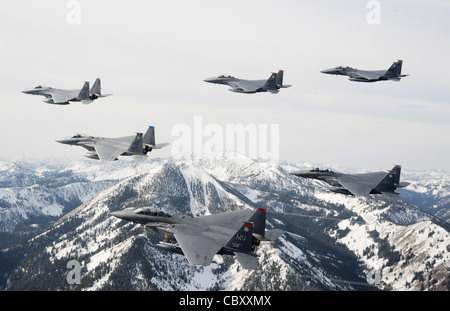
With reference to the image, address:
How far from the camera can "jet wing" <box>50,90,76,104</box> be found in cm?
8362

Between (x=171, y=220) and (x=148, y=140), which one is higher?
(x=148, y=140)

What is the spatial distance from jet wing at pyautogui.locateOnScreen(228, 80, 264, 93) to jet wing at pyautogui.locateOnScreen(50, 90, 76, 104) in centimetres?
4136

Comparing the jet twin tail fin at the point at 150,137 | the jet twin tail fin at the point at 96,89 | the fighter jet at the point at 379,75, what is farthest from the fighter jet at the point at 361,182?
the jet twin tail fin at the point at 96,89

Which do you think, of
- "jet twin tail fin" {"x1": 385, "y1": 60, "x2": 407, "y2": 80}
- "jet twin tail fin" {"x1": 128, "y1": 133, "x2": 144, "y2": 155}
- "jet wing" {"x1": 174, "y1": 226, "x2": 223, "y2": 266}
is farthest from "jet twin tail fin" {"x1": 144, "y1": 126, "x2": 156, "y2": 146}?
"jet twin tail fin" {"x1": 385, "y1": 60, "x2": 407, "y2": 80}

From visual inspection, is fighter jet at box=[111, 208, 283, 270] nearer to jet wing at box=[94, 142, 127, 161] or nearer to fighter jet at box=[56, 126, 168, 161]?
jet wing at box=[94, 142, 127, 161]

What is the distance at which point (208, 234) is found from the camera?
54156 mm

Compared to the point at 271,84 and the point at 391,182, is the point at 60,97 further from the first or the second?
the point at 391,182

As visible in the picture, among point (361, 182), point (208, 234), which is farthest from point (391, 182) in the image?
point (208, 234)

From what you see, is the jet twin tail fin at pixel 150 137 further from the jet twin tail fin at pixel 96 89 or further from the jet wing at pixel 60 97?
the jet wing at pixel 60 97

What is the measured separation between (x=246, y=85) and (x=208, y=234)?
167 ft
